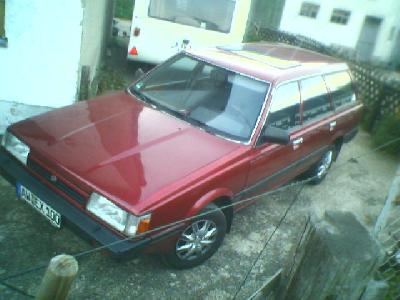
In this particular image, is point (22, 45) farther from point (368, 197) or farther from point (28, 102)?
point (368, 197)

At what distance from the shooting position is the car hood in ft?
10.9

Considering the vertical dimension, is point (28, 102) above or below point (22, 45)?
below

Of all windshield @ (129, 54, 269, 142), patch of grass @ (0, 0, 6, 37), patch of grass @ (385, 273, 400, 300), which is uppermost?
patch of grass @ (0, 0, 6, 37)

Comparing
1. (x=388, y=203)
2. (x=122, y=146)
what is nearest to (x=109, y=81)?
(x=122, y=146)

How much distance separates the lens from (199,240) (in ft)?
12.6

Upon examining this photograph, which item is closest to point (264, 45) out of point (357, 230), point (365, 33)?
point (357, 230)

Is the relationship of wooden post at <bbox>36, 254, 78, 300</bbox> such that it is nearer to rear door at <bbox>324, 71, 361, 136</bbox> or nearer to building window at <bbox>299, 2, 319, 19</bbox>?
rear door at <bbox>324, 71, 361, 136</bbox>

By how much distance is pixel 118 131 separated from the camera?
154 inches

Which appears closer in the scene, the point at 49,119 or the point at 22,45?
the point at 49,119

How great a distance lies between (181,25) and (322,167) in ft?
14.5

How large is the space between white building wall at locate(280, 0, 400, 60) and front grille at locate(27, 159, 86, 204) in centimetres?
2009

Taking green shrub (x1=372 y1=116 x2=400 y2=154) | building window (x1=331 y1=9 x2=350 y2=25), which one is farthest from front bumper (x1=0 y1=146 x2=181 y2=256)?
building window (x1=331 y1=9 x2=350 y2=25)

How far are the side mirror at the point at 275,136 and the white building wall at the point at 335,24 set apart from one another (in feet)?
62.3

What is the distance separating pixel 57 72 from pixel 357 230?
4326 millimetres
